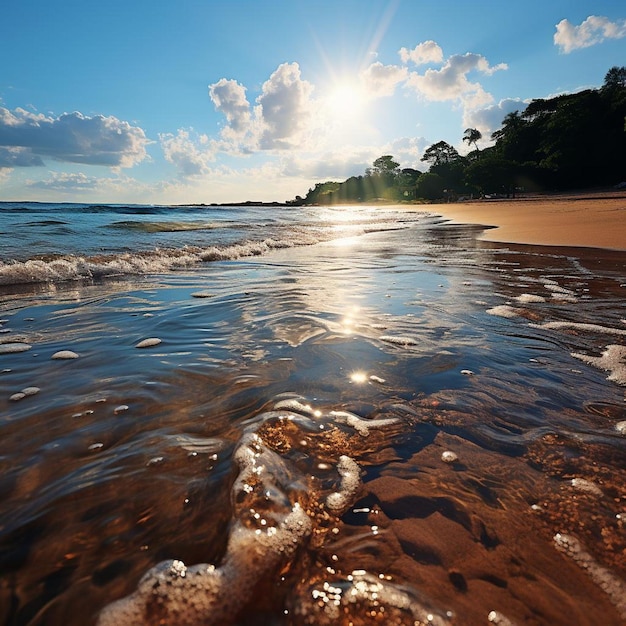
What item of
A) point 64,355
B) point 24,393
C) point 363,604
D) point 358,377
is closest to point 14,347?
point 64,355

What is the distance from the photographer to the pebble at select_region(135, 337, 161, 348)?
321 cm

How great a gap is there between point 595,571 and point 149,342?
325cm

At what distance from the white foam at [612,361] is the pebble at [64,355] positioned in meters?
4.00

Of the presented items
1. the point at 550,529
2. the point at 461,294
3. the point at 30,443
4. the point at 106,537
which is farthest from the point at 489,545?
the point at 461,294

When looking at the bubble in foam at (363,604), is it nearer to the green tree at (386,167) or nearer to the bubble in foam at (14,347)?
the bubble in foam at (14,347)

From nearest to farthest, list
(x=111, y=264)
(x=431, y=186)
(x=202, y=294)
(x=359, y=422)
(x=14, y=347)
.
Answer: (x=359, y=422), (x=14, y=347), (x=202, y=294), (x=111, y=264), (x=431, y=186)

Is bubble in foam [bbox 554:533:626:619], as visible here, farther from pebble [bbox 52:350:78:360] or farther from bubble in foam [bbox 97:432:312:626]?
pebble [bbox 52:350:78:360]

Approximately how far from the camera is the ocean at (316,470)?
110 centimetres

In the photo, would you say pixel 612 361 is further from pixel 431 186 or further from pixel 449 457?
pixel 431 186

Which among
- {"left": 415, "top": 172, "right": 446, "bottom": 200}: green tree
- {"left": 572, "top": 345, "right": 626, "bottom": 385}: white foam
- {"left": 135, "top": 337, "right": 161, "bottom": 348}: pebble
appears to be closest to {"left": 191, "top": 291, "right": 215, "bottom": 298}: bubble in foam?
{"left": 135, "top": 337, "right": 161, "bottom": 348}: pebble

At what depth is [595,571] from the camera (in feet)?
3.77

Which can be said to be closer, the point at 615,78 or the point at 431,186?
the point at 615,78

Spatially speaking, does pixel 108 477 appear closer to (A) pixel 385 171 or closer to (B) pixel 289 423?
(B) pixel 289 423

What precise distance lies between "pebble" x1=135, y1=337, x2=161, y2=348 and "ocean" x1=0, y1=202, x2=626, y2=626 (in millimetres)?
26
